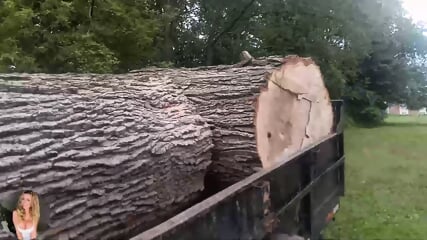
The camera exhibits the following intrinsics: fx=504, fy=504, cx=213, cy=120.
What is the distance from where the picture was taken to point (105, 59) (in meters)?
7.35

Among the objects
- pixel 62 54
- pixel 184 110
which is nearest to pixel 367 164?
pixel 62 54

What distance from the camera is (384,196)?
19.8 feet

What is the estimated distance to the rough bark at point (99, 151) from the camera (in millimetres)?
2219

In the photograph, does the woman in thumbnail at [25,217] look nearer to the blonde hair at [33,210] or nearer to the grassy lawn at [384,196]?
the blonde hair at [33,210]

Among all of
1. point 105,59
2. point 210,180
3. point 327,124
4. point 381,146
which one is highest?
point 105,59

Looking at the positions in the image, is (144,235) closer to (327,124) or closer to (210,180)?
(210,180)

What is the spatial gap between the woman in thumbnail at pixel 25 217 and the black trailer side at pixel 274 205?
0.38 metres

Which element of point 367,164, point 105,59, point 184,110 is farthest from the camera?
point 367,164

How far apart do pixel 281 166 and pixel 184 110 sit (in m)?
1.39

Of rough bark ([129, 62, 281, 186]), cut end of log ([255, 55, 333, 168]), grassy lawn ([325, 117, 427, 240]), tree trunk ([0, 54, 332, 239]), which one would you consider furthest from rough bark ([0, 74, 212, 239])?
grassy lawn ([325, 117, 427, 240])

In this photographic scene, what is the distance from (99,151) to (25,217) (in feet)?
3.35

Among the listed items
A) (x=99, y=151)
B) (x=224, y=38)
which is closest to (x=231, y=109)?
(x=99, y=151)

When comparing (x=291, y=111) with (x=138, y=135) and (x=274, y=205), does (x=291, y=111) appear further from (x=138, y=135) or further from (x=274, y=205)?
(x=274, y=205)

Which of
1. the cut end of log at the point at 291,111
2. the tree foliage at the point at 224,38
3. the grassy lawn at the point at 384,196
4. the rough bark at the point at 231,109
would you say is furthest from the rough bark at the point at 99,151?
the tree foliage at the point at 224,38
